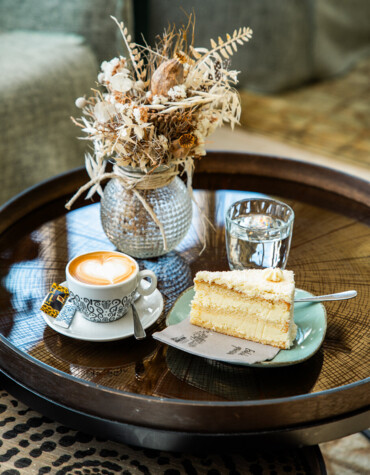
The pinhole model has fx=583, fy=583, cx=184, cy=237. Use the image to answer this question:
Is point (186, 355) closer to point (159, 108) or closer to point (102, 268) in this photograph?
point (102, 268)

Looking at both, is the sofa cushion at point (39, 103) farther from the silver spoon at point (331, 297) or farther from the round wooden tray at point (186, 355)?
the silver spoon at point (331, 297)

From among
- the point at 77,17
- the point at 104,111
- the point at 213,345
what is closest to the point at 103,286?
the point at 213,345

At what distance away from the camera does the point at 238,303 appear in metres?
0.84

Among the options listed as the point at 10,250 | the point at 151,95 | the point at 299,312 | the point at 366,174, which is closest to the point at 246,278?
the point at 299,312

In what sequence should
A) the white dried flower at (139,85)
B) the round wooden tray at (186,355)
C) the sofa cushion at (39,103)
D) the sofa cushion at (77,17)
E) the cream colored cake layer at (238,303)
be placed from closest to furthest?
1. the round wooden tray at (186,355)
2. the cream colored cake layer at (238,303)
3. the white dried flower at (139,85)
4. the sofa cushion at (39,103)
5. the sofa cushion at (77,17)

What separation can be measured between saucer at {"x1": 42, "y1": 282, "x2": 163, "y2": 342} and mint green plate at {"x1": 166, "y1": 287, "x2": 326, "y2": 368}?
0.04 meters

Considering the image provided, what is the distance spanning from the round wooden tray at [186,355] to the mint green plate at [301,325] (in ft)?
0.08

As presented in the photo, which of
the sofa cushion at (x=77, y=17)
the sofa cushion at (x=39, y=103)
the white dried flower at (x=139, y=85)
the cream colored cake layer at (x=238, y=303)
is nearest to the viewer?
the cream colored cake layer at (x=238, y=303)

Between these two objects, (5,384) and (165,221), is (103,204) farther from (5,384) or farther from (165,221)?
(5,384)

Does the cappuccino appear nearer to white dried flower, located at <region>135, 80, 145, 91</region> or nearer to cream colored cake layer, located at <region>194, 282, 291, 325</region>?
cream colored cake layer, located at <region>194, 282, 291, 325</region>

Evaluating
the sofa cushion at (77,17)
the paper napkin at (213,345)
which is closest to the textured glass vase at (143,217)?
the paper napkin at (213,345)

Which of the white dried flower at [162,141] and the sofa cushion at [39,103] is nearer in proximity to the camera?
the white dried flower at [162,141]

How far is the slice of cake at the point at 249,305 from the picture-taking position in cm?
81

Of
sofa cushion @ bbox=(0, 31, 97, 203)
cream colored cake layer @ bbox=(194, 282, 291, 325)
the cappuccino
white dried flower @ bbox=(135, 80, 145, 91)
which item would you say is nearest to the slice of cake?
cream colored cake layer @ bbox=(194, 282, 291, 325)
